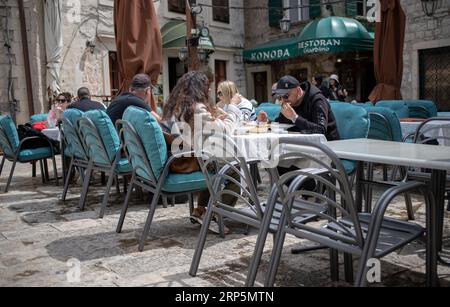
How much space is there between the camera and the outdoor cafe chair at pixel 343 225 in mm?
1740

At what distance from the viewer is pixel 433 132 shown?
15.3 ft

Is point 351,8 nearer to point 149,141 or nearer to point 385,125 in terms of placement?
point 385,125

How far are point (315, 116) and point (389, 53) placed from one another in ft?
11.3

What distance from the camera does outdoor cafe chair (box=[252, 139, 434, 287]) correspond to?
5.71ft

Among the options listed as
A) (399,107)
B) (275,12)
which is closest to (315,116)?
(399,107)

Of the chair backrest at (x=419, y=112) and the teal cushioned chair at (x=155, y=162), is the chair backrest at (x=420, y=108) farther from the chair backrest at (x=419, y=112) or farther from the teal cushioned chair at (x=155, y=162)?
the teal cushioned chair at (x=155, y=162)

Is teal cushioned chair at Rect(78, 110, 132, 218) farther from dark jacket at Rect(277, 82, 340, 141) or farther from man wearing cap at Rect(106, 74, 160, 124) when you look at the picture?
dark jacket at Rect(277, 82, 340, 141)

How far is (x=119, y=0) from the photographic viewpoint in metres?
5.20

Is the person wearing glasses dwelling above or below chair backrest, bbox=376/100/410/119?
above

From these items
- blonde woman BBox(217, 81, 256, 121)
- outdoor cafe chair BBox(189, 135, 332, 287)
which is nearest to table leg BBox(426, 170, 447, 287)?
outdoor cafe chair BBox(189, 135, 332, 287)

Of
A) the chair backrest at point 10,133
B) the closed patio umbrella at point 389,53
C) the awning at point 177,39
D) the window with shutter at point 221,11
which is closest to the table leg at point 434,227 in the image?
the closed patio umbrella at point 389,53

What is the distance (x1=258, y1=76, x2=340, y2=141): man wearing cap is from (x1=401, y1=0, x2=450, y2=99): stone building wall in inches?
319
